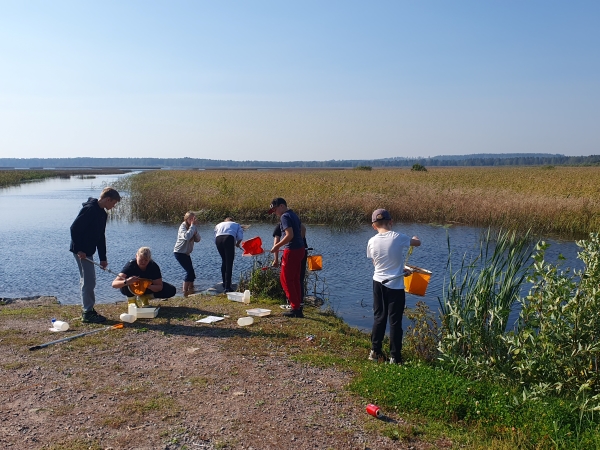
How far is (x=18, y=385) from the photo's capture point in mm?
5398

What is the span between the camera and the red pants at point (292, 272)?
796 cm

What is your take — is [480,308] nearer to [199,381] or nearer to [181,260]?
[199,381]

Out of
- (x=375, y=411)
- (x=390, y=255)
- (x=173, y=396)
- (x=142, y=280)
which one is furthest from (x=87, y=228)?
(x=375, y=411)

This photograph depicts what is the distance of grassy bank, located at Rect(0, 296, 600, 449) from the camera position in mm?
4480

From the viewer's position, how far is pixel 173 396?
5180 mm

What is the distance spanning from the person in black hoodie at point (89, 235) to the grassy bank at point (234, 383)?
16.6 inches

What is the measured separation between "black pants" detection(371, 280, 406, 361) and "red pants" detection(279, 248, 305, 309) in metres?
2.03

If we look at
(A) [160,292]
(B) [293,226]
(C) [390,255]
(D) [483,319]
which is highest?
(B) [293,226]

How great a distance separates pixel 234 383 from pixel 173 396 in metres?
0.65

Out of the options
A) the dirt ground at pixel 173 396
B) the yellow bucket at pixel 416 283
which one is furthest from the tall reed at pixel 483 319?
the dirt ground at pixel 173 396

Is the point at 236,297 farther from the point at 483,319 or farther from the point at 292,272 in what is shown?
the point at 483,319

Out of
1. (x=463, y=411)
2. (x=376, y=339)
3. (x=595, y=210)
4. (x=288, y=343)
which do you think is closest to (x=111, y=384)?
(x=288, y=343)

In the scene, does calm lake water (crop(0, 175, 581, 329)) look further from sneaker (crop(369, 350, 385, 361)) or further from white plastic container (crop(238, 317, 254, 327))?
sneaker (crop(369, 350, 385, 361))

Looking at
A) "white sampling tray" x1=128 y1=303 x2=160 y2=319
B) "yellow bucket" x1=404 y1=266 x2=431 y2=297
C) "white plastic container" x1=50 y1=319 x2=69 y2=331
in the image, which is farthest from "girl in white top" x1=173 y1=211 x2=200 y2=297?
"yellow bucket" x1=404 y1=266 x2=431 y2=297
